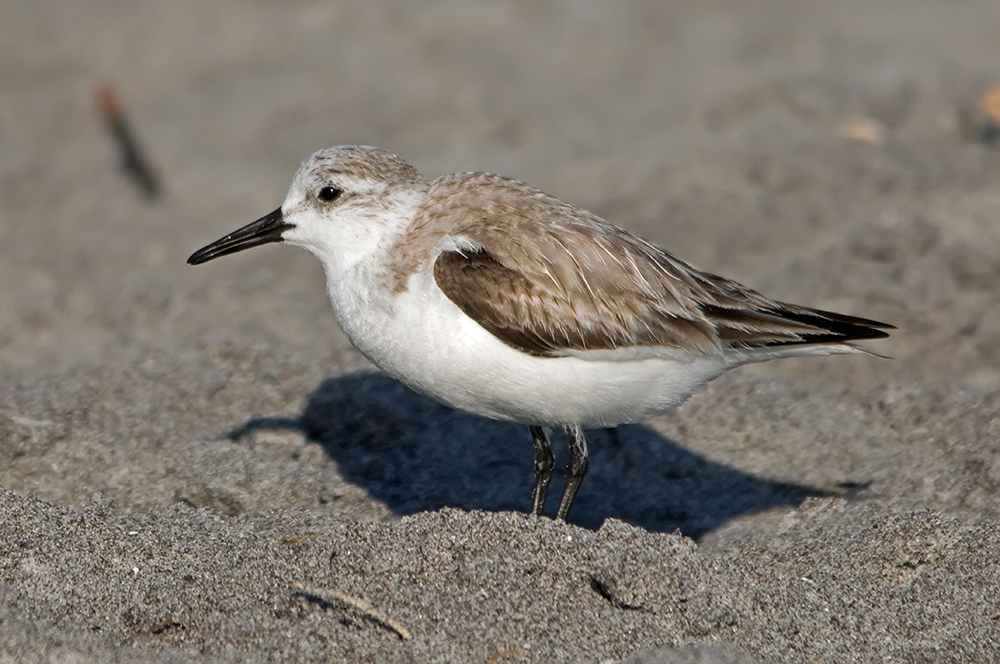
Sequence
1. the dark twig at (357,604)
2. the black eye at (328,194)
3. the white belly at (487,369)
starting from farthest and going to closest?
1. the black eye at (328,194)
2. the white belly at (487,369)
3. the dark twig at (357,604)

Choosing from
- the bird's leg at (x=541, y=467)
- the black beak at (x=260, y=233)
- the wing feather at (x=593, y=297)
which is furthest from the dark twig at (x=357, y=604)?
the black beak at (x=260, y=233)

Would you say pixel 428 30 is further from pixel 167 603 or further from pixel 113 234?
pixel 167 603

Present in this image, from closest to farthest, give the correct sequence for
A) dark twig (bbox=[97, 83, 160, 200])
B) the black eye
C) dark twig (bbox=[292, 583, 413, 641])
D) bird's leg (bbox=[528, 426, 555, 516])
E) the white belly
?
1. dark twig (bbox=[292, 583, 413, 641])
2. the white belly
3. the black eye
4. bird's leg (bbox=[528, 426, 555, 516])
5. dark twig (bbox=[97, 83, 160, 200])

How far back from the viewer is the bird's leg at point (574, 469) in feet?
16.3

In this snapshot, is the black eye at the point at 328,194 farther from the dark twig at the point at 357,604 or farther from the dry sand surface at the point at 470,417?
the dark twig at the point at 357,604

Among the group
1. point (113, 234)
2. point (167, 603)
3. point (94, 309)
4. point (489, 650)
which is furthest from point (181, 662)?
point (113, 234)

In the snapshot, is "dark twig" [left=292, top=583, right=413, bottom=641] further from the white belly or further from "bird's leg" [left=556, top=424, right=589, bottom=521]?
"bird's leg" [left=556, top=424, right=589, bottom=521]

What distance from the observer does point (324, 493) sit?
17.8 feet

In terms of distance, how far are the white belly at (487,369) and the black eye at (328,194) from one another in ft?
1.40

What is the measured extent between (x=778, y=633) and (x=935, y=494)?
1680 millimetres

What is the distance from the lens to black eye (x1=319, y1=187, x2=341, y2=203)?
498cm

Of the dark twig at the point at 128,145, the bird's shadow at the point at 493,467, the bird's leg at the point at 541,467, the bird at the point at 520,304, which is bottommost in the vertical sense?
the dark twig at the point at 128,145

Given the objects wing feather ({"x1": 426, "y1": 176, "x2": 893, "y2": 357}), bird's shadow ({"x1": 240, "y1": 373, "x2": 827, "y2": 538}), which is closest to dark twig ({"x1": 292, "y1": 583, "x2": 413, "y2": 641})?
wing feather ({"x1": 426, "y1": 176, "x2": 893, "y2": 357})

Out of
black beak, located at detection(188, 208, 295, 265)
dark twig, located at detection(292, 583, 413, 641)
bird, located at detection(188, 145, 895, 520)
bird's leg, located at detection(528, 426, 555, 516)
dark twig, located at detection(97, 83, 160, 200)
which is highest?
bird, located at detection(188, 145, 895, 520)
